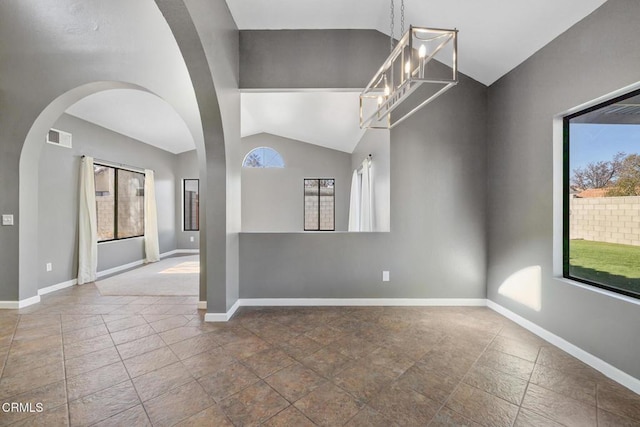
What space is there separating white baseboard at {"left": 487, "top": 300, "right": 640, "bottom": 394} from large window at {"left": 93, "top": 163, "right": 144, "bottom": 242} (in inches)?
260

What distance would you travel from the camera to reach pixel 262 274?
130 inches

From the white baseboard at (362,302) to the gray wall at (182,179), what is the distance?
16.9 feet

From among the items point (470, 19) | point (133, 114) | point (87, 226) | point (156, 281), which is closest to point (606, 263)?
point (470, 19)

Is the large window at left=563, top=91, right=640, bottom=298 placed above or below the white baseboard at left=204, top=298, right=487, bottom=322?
above

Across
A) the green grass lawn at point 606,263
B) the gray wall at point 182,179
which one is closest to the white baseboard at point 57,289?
the gray wall at point 182,179

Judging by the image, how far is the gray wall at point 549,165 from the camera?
1865 mm

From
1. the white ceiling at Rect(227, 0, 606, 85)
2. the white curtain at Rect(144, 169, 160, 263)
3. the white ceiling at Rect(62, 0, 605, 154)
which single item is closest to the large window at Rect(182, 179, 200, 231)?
the white curtain at Rect(144, 169, 160, 263)

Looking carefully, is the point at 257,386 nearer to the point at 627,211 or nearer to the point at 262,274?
the point at 262,274

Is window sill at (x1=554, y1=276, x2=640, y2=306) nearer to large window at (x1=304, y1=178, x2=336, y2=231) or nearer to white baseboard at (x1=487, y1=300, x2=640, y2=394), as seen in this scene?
white baseboard at (x1=487, y1=300, x2=640, y2=394)

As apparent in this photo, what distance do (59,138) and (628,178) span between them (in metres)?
6.72

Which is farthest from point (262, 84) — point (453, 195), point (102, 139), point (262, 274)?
point (102, 139)

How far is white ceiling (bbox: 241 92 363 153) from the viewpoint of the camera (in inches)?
167

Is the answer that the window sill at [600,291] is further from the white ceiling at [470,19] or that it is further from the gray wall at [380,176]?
the white ceiling at [470,19]

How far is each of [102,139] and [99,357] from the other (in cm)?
445
